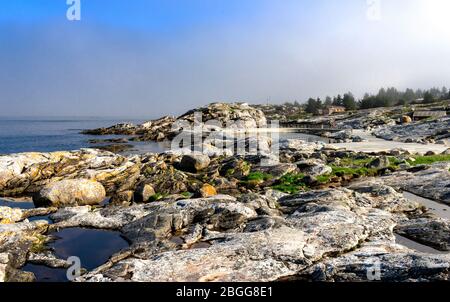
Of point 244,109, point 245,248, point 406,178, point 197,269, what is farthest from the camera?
point 244,109

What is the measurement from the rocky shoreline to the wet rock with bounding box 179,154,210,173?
11cm

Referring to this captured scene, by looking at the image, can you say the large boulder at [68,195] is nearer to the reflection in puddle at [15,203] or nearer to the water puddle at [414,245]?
the reflection in puddle at [15,203]

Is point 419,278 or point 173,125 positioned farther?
point 173,125

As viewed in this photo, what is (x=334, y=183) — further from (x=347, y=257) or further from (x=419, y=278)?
(x=419, y=278)

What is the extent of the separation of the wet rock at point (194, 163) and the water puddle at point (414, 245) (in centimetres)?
2349

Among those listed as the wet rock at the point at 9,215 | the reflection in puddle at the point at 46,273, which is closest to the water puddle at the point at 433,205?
the reflection in puddle at the point at 46,273

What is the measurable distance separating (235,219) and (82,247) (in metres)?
7.70

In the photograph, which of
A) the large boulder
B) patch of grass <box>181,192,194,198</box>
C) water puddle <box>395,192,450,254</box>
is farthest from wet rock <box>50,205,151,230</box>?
water puddle <box>395,192,450,254</box>

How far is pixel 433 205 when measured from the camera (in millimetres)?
23078

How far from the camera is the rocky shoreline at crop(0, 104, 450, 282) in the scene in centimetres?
1352

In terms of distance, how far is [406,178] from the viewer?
2986cm

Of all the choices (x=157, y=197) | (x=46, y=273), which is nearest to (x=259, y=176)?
(x=157, y=197)

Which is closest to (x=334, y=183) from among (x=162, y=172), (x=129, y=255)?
(x=162, y=172)
